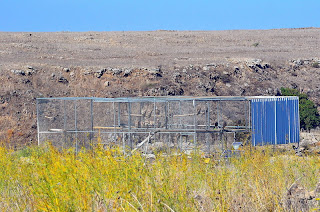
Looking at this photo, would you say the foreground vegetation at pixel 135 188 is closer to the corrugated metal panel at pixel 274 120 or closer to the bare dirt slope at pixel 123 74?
the corrugated metal panel at pixel 274 120

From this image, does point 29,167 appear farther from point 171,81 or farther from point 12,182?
point 171,81

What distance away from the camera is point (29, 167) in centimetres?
1022

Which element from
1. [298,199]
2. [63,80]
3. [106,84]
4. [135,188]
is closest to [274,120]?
[298,199]

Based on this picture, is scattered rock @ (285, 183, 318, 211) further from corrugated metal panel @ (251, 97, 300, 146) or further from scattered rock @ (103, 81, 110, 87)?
scattered rock @ (103, 81, 110, 87)

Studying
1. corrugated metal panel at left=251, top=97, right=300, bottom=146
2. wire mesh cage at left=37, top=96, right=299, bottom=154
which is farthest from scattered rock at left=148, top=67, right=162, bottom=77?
corrugated metal panel at left=251, top=97, right=300, bottom=146

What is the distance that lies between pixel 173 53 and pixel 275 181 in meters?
44.6

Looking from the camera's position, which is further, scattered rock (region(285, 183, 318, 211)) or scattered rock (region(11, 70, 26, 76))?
scattered rock (region(11, 70, 26, 76))

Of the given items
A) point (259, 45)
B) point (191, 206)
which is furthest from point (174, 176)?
point (259, 45)

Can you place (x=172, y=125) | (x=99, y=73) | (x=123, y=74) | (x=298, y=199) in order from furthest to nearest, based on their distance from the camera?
(x=123, y=74), (x=99, y=73), (x=172, y=125), (x=298, y=199)

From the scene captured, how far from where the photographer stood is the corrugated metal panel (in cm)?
2042

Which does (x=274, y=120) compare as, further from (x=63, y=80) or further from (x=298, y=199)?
(x=63, y=80)

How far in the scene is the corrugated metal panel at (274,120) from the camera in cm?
2042

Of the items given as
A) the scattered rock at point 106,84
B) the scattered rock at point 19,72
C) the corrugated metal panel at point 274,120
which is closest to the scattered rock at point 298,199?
the corrugated metal panel at point 274,120

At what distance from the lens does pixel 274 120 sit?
68.9 feet
